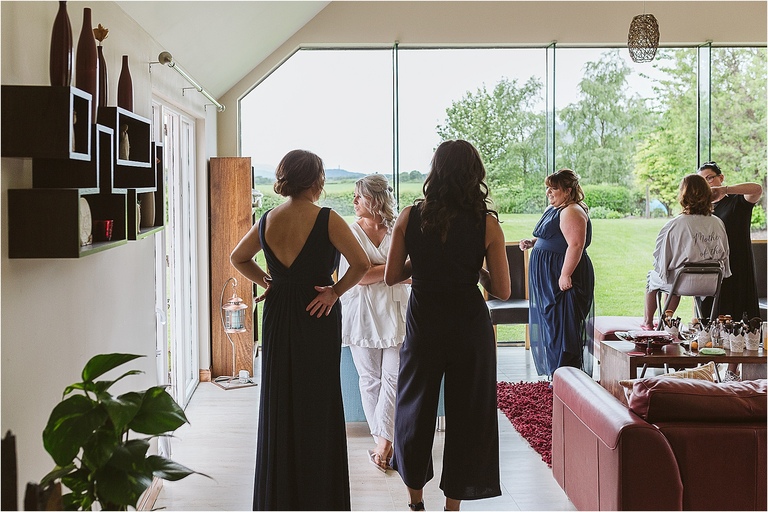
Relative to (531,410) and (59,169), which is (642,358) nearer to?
(531,410)

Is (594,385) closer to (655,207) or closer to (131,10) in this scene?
(131,10)

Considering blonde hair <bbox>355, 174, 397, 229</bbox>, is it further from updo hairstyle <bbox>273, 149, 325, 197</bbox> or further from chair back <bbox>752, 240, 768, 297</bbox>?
chair back <bbox>752, 240, 768, 297</bbox>

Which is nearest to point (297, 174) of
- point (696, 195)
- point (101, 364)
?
point (101, 364)

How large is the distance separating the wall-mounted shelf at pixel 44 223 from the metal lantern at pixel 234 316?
12.6 feet

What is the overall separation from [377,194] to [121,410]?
2403 millimetres

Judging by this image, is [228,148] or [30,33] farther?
[228,148]

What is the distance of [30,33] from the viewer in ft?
7.47

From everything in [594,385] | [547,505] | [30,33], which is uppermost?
[30,33]

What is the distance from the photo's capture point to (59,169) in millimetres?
2350

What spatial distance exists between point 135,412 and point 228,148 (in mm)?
5204

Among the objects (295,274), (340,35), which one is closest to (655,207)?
(340,35)

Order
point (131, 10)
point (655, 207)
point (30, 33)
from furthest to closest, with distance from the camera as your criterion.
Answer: point (655, 207) → point (131, 10) → point (30, 33)

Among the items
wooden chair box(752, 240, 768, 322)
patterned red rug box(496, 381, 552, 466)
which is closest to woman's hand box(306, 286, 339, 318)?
patterned red rug box(496, 381, 552, 466)

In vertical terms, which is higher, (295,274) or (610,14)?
(610,14)
